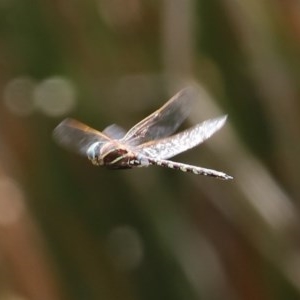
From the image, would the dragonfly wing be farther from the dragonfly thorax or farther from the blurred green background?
the blurred green background

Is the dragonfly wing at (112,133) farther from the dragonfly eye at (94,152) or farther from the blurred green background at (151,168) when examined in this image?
the blurred green background at (151,168)

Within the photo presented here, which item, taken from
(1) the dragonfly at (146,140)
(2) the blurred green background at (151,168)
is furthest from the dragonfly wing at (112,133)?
(2) the blurred green background at (151,168)

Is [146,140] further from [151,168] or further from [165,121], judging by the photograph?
[151,168]

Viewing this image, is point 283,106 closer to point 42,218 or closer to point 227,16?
point 227,16

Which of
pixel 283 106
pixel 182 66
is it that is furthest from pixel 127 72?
pixel 283 106

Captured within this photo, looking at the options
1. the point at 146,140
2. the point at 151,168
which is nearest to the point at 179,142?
the point at 146,140
